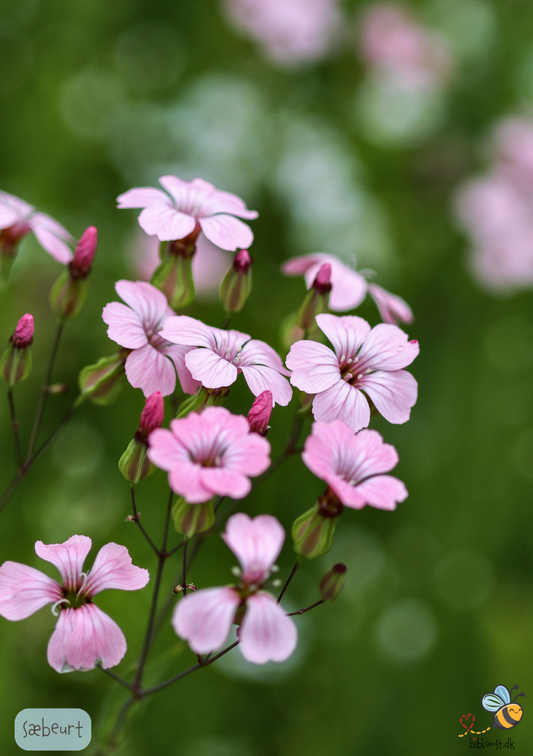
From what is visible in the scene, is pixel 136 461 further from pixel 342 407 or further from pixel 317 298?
pixel 317 298

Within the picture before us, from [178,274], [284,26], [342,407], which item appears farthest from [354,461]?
[284,26]

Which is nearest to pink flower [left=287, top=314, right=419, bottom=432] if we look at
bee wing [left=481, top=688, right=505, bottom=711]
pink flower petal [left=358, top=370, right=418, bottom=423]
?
pink flower petal [left=358, top=370, right=418, bottom=423]

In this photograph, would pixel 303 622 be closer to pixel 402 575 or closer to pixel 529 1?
pixel 402 575

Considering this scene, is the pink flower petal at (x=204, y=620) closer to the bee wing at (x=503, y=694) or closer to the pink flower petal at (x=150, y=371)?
the pink flower petal at (x=150, y=371)

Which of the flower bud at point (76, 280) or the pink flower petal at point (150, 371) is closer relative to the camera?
the pink flower petal at point (150, 371)

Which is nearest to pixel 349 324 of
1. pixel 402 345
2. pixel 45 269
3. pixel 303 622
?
pixel 402 345

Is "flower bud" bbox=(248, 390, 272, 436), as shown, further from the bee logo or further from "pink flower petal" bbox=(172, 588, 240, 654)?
the bee logo

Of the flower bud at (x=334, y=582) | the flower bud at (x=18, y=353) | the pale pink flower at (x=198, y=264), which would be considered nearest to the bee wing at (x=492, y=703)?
the flower bud at (x=334, y=582)
